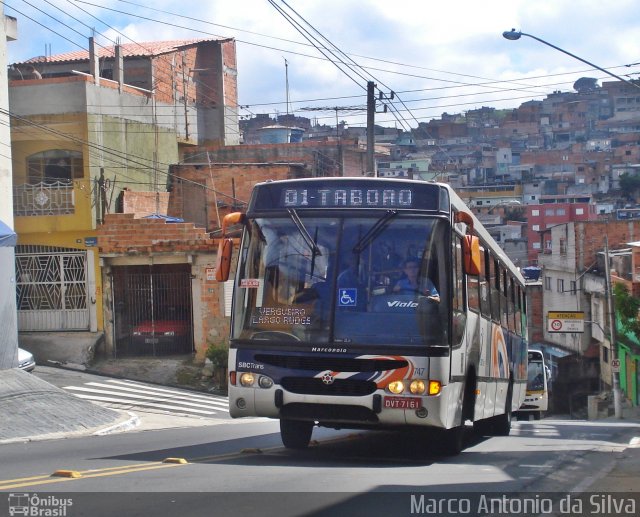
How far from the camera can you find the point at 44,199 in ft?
102

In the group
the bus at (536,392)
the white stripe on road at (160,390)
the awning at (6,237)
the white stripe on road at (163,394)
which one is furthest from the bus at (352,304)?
the bus at (536,392)

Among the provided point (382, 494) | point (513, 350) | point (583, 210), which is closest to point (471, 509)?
point (382, 494)

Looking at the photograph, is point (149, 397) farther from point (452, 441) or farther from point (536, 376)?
point (536, 376)

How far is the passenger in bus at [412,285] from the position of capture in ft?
34.3

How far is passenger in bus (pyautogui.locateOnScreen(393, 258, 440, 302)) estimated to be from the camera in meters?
10.5

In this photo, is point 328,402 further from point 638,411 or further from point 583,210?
point 583,210

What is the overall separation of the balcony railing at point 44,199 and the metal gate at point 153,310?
8.54 ft

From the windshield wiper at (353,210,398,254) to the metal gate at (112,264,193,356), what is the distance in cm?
1989

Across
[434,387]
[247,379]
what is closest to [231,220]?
[247,379]

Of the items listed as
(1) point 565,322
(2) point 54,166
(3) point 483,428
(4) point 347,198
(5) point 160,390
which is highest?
(2) point 54,166

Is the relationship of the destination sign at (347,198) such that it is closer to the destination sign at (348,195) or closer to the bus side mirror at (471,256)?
the destination sign at (348,195)

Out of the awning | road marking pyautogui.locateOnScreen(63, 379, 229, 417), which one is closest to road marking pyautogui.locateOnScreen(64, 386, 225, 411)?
road marking pyautogui.locateOnScreen(63, 379, 229, 417)

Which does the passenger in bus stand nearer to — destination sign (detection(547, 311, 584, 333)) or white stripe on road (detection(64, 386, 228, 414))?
white stripe on road (detection(64, 386, 228, 414))

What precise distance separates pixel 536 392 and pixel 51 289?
17391mm
